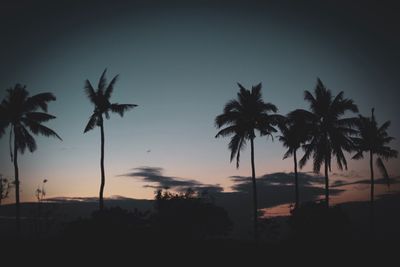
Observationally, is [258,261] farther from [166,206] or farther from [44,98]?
[166,206]

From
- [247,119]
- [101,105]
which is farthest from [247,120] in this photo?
[101,105]

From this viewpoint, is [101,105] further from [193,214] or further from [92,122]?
[193,214]

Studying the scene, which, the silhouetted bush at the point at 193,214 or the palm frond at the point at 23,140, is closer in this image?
the palm frond at the point at 23,140

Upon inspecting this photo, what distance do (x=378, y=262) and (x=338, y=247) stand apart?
420cm

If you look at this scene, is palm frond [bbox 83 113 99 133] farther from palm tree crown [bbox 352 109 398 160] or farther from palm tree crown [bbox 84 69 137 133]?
palm tree crown [bbox 352 109 398 160]

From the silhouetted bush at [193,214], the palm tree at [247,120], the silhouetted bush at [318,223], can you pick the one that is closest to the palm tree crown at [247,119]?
the palm tree at [247,120]

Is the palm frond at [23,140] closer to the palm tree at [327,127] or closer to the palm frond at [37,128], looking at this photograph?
the palm frond at [37,128]

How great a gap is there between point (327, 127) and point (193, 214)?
1168 inches

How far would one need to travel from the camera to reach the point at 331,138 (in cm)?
3462

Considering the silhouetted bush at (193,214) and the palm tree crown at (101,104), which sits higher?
the palm tree crown at (101,104)

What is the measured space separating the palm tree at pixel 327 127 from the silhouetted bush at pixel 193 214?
86.6ft

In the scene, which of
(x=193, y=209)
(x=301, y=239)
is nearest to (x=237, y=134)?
(x=301, y=239)

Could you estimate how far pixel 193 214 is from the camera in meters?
57.4

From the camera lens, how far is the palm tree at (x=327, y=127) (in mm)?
34344
